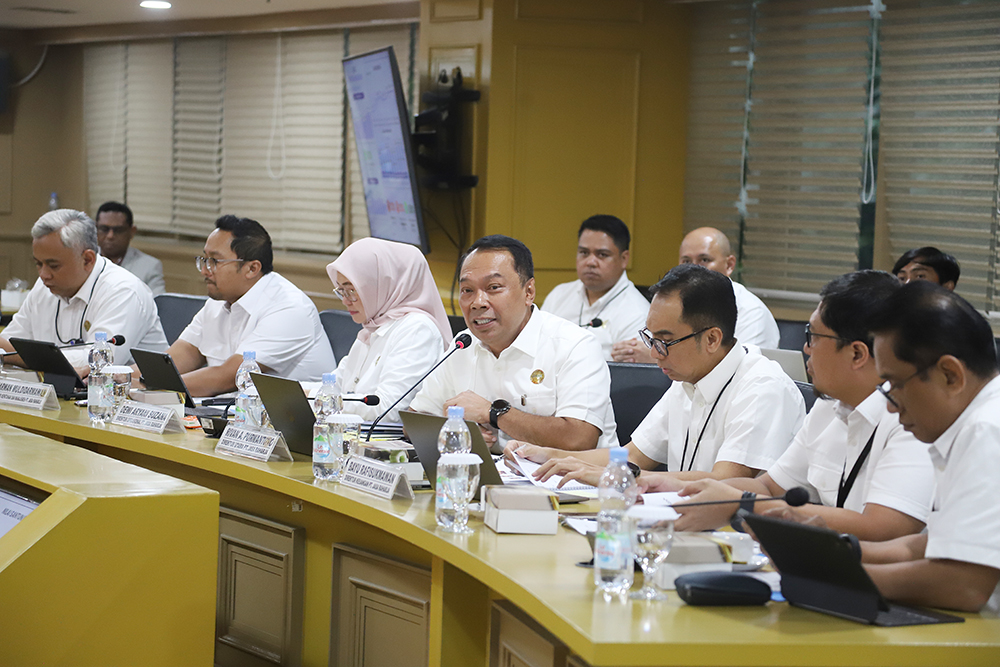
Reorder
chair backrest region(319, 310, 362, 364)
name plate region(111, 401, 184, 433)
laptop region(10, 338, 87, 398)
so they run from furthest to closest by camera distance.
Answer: chair backrest region(319, 310, 362, 364) < laptop region(10, 338, 87, 398) < name plate region(111, 401, 184, 433)

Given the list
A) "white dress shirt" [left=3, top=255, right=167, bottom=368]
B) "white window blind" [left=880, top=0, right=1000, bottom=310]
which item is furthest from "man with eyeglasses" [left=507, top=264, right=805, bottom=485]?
"white window blind" [left=880, top=0, right=1000, bottom=310]

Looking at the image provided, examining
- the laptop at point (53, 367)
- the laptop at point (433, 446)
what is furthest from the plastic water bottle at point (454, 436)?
the laptop at point (53, 367)

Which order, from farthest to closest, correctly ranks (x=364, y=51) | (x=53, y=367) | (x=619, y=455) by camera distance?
(x=364, y=51) < (x=53, y=367) < (x=619, y=455)

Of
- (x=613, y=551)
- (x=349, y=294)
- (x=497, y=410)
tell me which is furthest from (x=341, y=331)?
(x=613, y=551)

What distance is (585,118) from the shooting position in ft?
17.8

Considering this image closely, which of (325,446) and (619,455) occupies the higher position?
(619,455)

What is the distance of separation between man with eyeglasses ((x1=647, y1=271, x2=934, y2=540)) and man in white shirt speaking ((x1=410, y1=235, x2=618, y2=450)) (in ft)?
2.34

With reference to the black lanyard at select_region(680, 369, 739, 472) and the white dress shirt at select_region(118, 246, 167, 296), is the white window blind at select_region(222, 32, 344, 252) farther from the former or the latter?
the black lanyard at select_region(680, 369, 739, 472)

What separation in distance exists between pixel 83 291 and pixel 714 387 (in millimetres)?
2818

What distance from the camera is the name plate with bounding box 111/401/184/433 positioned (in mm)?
3080

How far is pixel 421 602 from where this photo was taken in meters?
2.32

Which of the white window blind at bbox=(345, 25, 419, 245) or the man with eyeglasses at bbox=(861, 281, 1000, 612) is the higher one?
the white window blind at bbox=(345, 25, 419, 245)

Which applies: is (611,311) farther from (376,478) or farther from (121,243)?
(121,243)

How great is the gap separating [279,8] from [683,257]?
3.69 meters
